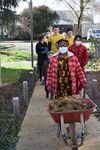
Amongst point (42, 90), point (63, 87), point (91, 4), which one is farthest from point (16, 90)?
point (91, 4)

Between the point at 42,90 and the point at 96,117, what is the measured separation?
183 inches

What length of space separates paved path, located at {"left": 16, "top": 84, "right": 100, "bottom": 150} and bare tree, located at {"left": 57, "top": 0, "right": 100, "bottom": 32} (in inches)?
1133

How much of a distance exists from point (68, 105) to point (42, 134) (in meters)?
1.95

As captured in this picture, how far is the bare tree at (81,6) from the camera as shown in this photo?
40009 millimetres

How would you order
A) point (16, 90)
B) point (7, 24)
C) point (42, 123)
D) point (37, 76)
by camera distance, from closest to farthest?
point (42, 123) < point (16, 90) < point (37, 76) < point (7, 24)

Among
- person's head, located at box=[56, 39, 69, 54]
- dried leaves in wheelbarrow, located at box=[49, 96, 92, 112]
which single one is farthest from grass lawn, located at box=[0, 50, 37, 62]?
dried leaves in wheelbarrow, located at box=[49, 96, 92, 112]

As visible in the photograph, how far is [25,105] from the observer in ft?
40.3

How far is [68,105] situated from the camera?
7297 mm

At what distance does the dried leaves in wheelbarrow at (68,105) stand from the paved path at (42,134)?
957 millimetres

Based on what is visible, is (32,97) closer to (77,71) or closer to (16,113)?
(16,113)

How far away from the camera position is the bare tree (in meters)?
40.0

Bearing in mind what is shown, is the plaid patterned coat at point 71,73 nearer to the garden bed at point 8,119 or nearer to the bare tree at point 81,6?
the garden bed at point 8,119

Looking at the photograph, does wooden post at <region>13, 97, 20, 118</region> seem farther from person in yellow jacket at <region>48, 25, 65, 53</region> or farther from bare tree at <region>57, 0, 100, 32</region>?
bare tree at <region>57, 0, 100, 32</region>

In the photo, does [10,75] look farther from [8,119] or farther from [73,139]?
[73,139]
